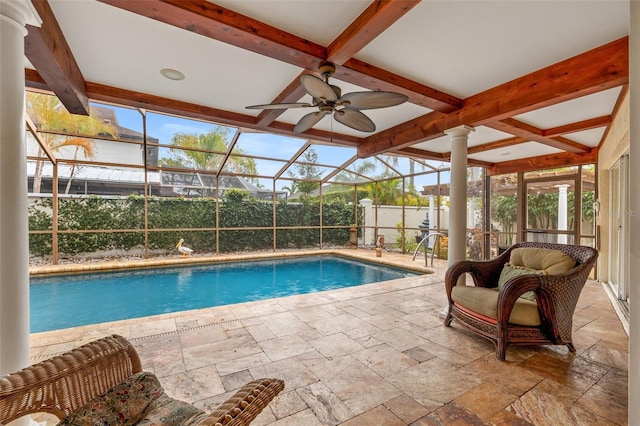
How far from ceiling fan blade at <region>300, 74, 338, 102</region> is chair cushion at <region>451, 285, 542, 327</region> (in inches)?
95.7

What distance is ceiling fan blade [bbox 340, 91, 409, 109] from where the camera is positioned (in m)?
2.46

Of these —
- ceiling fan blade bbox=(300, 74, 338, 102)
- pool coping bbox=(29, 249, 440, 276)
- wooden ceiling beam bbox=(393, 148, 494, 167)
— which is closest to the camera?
ceiling fan blade bbox=(300, 74, 338, 102)

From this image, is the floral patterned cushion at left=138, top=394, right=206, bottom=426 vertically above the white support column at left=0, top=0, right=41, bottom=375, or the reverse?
the white support column at left=0, top=0, right=41, bottom=375

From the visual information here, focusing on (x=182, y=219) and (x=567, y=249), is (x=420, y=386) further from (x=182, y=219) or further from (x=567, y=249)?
(x=182, y=219)

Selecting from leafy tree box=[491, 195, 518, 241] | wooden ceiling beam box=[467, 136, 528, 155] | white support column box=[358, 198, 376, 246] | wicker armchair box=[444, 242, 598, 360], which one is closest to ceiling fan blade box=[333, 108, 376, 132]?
wicker armchair box=[444, 242, 598, 360]

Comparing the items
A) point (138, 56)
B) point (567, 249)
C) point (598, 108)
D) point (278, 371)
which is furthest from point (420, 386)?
point (598, 108)

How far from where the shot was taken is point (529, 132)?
4195 millimetres

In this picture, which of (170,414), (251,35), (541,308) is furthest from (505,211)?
(170,414)

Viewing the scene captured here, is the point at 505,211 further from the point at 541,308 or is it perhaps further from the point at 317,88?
the point at 317,88

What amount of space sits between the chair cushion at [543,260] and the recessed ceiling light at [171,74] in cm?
425

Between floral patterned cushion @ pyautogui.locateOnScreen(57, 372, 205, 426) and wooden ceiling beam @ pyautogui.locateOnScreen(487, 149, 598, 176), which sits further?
wooden ceiling beam @ pyautogui.locateOnScreen(487, 149, 598, 176)

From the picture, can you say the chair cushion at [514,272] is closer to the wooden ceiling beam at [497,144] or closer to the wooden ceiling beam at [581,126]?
the wooden ceiling beam at [581,126]

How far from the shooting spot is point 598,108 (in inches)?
142

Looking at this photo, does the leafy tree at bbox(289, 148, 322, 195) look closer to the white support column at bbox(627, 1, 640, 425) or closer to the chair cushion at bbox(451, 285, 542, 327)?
the chair cushion at bbox(451, 285, 542, 327)
